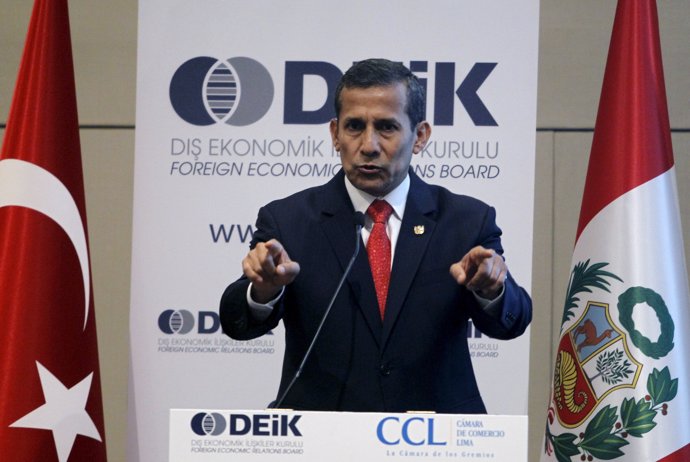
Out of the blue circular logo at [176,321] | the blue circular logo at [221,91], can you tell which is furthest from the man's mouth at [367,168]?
the blue circular logo at [176,321]

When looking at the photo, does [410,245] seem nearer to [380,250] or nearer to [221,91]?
[380,250]

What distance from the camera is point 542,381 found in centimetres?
454

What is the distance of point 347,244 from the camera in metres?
2.90

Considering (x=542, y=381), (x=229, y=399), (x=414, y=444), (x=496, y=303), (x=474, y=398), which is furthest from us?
(x=542, y=381)

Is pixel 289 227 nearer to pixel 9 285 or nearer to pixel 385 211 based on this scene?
pixel 385 211

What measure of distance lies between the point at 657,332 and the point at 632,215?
0.44 meters

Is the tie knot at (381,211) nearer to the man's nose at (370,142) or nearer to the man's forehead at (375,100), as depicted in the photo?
the man's nose at (370,142)

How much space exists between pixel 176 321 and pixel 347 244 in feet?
5.13

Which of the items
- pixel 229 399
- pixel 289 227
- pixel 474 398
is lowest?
pixel 229 399

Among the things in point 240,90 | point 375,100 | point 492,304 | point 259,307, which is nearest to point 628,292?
point 492,304

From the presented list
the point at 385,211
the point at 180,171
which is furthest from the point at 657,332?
the point at 180,171

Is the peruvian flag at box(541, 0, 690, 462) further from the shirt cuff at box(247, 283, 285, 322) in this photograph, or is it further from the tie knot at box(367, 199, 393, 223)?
the shirt cuff at box(247, 283, 285, 322)

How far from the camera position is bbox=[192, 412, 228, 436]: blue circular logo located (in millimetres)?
2021

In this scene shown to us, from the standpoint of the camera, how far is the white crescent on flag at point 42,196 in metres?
3.58
